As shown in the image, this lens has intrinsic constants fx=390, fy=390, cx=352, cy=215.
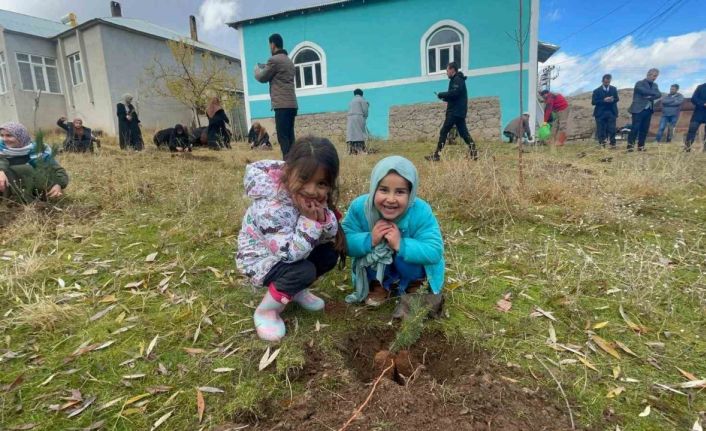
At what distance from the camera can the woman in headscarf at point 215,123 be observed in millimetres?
10852

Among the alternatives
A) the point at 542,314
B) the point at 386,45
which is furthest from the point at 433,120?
the point at 542,314

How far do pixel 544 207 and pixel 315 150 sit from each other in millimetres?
3286

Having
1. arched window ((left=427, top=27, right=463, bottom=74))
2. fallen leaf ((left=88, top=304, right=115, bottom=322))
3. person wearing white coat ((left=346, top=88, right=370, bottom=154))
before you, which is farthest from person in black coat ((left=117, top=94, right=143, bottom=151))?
arched window ((left=427, top=27, right=463, bottom=74))

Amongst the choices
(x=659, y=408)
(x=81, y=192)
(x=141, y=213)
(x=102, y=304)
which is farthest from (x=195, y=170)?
(x=659, y=408)

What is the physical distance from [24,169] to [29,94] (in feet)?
69.3

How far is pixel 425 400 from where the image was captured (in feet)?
5.03

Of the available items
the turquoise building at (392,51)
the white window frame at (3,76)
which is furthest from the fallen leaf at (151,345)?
the white window frame at (3,76)

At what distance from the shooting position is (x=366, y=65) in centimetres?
1473

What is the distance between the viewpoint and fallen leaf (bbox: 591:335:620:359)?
6.41ft

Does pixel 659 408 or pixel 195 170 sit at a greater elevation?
pixel 195 170

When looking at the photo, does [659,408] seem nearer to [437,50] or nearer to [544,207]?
[544,207]

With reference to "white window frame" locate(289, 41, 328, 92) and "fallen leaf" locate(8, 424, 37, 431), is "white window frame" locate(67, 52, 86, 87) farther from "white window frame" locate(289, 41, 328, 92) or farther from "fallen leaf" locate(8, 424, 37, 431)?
"fallen leaf" locate(8, 424, 37, 431)

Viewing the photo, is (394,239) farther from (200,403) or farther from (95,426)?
(95,426)

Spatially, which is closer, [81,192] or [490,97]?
[81,192]
